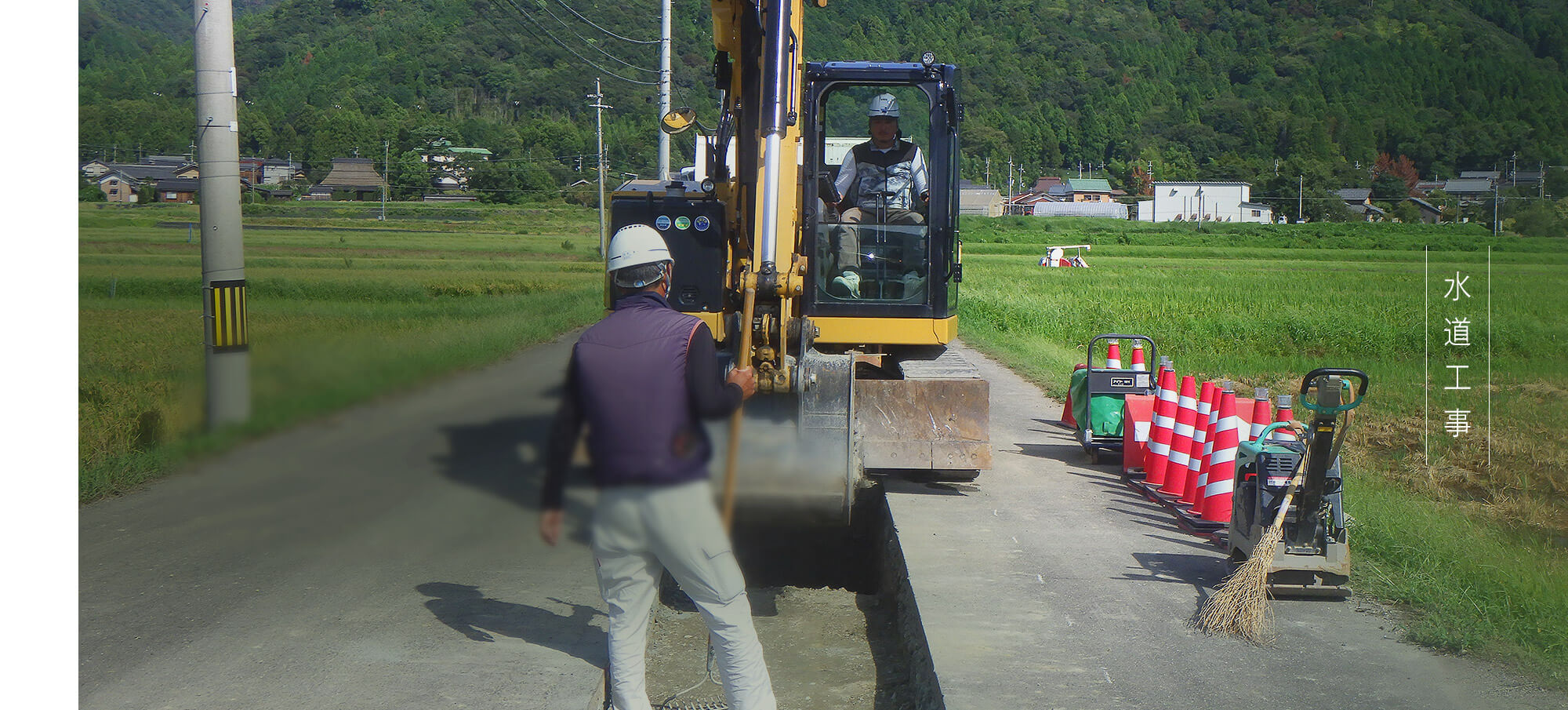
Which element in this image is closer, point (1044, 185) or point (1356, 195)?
point (1356, 195)

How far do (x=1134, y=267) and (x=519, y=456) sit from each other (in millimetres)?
35689

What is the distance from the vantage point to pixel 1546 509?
9359mm

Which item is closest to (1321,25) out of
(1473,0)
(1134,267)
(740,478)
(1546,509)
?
(1134,267)

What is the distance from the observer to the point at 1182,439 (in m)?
8.55

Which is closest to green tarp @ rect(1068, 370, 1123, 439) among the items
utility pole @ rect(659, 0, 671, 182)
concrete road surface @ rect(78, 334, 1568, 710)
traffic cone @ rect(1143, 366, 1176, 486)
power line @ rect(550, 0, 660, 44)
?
concrete road surface @ rect(78, 334, 1568, 710)

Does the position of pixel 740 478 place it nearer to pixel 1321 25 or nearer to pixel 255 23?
pixel 255 23

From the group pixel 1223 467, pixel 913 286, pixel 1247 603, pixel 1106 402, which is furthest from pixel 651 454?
pixel 1106 402

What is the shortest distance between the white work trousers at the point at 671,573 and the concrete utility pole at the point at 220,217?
7.08 m

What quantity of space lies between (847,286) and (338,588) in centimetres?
403

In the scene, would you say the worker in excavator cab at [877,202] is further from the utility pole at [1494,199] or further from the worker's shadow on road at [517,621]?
the utility pole at [1494,199]

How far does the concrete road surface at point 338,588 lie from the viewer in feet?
15.8

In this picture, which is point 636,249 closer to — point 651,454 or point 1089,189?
point 651,454

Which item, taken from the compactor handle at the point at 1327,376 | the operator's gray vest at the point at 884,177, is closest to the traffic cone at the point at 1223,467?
the compactor handle at the point at 1327,376

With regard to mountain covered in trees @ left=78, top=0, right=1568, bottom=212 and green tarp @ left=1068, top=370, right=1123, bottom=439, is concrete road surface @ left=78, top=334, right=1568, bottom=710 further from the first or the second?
mountain covered in trees @ left=78, top=0, right=1568, bottom=212
